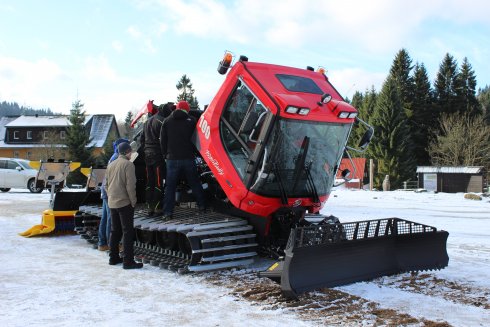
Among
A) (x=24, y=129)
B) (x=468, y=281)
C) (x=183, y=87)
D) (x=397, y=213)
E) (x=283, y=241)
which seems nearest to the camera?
(x=468, y=281)

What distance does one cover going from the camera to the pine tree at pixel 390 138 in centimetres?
4589

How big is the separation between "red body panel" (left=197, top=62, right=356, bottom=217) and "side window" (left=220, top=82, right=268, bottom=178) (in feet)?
0.25

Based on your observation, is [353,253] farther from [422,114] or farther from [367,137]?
[422,114]

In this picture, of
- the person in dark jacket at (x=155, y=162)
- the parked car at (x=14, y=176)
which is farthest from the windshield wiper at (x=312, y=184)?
the parked car at (x=14, y=176)

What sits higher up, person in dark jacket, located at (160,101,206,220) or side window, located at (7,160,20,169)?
person in dark jacket, located at (160,101,206,220)

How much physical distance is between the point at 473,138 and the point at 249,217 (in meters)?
40.8

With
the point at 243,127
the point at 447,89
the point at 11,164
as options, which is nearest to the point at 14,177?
the point at 11,164

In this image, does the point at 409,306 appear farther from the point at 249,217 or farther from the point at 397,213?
the point at 397,213

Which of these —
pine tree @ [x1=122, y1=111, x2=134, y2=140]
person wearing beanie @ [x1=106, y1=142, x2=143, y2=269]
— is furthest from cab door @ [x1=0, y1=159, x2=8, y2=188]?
person wearing beanie @ [x1=106, y1=142, x2=143, y2=269]

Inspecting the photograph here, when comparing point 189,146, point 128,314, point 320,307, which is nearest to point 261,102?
point 189,146

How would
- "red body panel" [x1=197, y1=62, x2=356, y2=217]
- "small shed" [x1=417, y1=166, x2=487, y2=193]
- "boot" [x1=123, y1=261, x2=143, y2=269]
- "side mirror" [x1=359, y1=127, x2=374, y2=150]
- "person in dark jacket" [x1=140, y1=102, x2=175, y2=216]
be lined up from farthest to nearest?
"small shed" [x1=417, y1=166, x2=487, y2=193], "person in dark jacket" [x1=140, y1=102, x2=175, y2=216], "boot" [x1=123, y1=261, x2=143, y2=269], "side mirror" [x1=359, y1=127, x2=374, y2=150], "red body panel" [x1=197, y1=62, x2=356, y2=217]

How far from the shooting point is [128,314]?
4.85 m

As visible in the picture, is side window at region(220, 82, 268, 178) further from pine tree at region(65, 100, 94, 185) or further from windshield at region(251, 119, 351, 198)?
pine tree at region(65, 100, 94, 185)

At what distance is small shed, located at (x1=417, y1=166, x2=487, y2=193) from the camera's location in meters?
32.5
